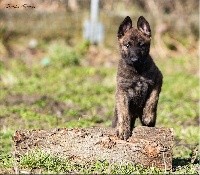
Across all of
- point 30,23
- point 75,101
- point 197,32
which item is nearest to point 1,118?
point 75,101

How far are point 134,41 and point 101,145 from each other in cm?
132

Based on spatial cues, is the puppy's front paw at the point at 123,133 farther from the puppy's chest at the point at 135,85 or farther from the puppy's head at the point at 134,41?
the puppy's head at the point at 134,41

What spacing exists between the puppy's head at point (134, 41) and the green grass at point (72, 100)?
1.30 meters

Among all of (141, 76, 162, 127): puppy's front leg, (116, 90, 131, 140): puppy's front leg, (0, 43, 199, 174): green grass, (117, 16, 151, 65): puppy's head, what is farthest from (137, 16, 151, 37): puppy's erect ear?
(0, 43, 199, 174): green grass

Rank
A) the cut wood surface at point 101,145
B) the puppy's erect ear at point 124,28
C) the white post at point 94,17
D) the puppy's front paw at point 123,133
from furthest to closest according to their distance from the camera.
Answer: the white post at point 94,17, the puppy's erect ear at point 124,28, the puppy's front paw at point 123,133, the cut wood surface at point 101,145

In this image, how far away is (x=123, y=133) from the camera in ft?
22.9

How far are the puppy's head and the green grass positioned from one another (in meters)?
1.30

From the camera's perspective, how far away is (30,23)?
18125 millimetres

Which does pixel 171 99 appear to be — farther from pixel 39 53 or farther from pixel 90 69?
A: pixel 39 53

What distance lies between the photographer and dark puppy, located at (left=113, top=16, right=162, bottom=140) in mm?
7266

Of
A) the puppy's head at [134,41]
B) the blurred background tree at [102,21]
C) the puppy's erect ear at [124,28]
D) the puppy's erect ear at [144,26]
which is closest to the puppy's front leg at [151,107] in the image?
the puppy's head at [134,41]

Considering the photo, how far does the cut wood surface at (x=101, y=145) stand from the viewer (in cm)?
675

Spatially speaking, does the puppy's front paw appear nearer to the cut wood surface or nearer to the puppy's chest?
the cut wood surface

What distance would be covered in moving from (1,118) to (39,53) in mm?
6473
